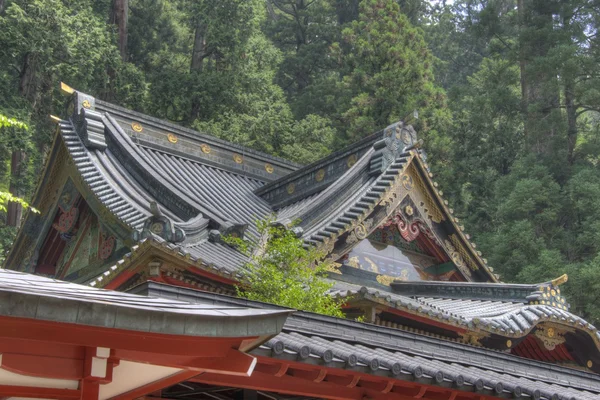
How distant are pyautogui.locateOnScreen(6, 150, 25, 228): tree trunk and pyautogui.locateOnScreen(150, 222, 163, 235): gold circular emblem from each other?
45.3 ft

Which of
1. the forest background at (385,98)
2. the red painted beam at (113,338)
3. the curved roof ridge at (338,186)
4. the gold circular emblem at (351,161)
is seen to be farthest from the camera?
the forest background at (385,98)


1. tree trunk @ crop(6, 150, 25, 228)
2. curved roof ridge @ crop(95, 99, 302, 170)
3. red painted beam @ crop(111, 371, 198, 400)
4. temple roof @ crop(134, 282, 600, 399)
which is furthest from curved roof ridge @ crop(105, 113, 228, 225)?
red painted beam @ crop(111, 371, 198, 400)

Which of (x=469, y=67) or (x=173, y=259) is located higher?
(x=469, y=67)

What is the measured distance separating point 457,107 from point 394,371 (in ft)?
86.1

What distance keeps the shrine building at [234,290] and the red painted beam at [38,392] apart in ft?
0.03

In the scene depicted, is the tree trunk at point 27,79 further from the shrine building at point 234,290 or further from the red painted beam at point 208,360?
the red painted beam at point 208,360

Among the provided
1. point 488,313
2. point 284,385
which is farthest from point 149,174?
point 284,385

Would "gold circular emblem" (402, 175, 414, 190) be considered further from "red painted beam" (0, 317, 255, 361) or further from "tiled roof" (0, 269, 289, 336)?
"red painted beam" (0, 317, 255, 361)

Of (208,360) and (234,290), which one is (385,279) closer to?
(234,290)

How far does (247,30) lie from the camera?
32.3 metres

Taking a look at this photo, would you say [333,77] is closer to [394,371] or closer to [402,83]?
[402,83]

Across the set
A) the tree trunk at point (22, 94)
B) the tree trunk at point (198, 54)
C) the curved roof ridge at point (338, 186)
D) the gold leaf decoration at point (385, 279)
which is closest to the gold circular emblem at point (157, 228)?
the curved roof ridge at point (338, 186)

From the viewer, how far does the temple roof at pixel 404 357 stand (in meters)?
6.49

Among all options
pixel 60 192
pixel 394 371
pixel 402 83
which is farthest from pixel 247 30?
pixel 394 371
